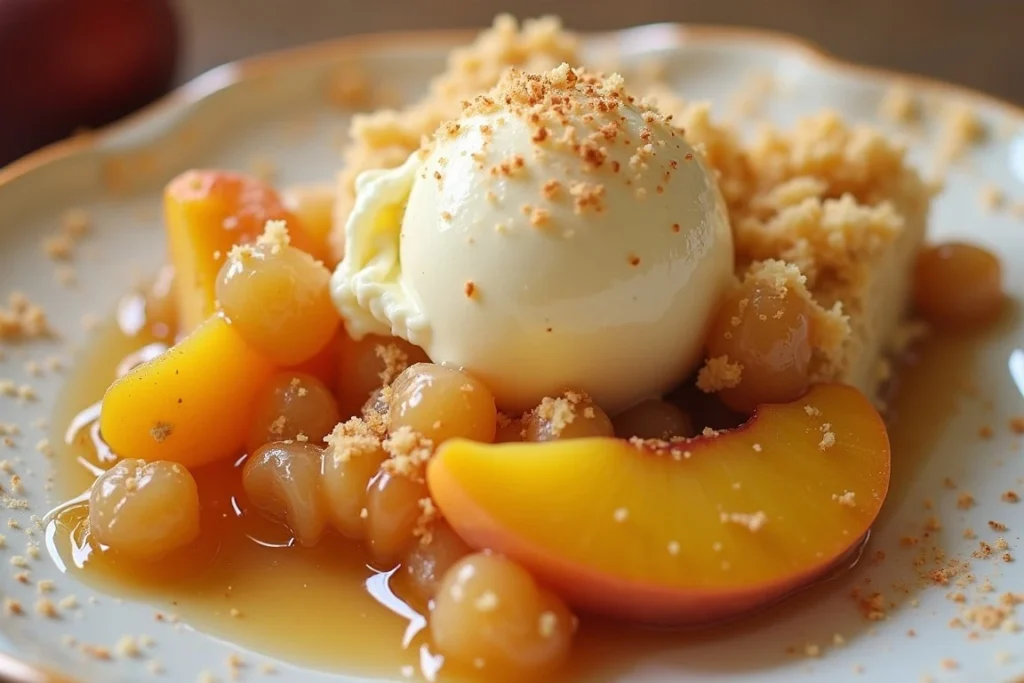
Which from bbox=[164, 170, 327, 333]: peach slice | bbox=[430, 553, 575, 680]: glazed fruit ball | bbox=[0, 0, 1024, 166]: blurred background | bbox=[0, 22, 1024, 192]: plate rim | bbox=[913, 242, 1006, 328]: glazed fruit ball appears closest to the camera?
bbox=[430, 553, 575, 680]: glazed fruit ball

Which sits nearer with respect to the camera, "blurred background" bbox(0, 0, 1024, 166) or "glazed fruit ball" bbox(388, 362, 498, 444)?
"glazed fruit ball" bbox(388, 362, 498, 444)

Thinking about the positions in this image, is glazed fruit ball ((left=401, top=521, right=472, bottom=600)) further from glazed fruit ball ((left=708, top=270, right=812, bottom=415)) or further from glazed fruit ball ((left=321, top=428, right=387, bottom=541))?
glazed fruit ball ((left=708, top=270, right=812, bottom=415))

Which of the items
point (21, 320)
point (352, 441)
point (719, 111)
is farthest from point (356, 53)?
point (352, 441)

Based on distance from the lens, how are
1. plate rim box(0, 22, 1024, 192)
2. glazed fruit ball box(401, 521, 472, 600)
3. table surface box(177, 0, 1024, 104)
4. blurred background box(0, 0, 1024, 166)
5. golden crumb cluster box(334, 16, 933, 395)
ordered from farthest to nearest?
table surface box(177, 0, 1024, 104) → blurred background box(0, 0, 1024, 166) → plate rim box(0, 22, 1024, 192) → golden crumb cluster box(334, 16, 933, 395) → glazed fruit ball box(401, 521, 472, 600)

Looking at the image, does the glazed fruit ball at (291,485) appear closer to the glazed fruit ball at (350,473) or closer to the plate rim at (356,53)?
the glazed fruit ball at (350,473)

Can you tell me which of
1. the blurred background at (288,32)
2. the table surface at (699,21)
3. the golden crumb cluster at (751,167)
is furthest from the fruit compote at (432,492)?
the table surface at (699,21)

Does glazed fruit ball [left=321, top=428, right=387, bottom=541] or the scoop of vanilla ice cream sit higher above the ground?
the scoop of vanilla ice cream

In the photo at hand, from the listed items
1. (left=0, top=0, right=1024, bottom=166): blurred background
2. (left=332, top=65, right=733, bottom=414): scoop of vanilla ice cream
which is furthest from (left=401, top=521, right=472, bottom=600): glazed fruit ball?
(left=0, top=0, right=1024, bottom=166): blurred background
